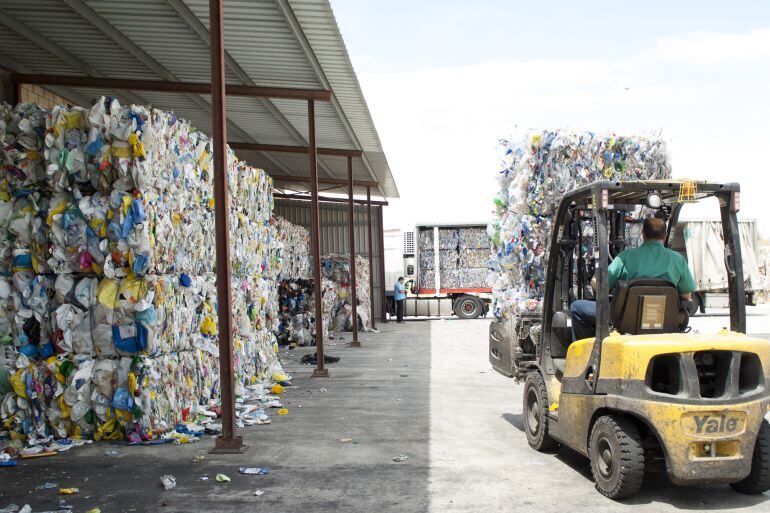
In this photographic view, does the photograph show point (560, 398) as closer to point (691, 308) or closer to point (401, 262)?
point (691, 308)

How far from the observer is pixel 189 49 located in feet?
37.3

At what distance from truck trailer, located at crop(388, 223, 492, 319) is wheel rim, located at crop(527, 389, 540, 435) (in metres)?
21.0

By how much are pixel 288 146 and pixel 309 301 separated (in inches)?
180

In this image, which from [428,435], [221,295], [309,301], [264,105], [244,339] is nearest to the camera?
[221,295]

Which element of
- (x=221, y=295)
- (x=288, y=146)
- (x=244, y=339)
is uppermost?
(x=288, y=146)

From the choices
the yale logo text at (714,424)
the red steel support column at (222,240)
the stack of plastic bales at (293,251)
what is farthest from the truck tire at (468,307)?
the yale logo text at (714,424)

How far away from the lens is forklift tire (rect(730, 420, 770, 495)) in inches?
229

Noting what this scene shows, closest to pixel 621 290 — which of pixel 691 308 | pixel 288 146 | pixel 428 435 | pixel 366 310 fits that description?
pixel 691 308

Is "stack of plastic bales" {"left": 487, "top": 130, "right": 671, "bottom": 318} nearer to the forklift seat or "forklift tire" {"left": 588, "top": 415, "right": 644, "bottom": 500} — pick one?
the forklift seat

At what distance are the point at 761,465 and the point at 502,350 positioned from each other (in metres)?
3.21

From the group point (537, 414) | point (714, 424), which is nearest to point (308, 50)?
point (537, 414)

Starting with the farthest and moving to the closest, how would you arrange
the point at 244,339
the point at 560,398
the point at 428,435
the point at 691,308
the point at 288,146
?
the point at 288,146, the point at 244,339, the point at 428,435, the point at 560,398, the point at 691,308

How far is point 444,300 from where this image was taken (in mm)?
29703

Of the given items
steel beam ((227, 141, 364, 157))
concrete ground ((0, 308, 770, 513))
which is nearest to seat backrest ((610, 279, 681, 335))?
concrete ground ((0, 308, 770, 513))
